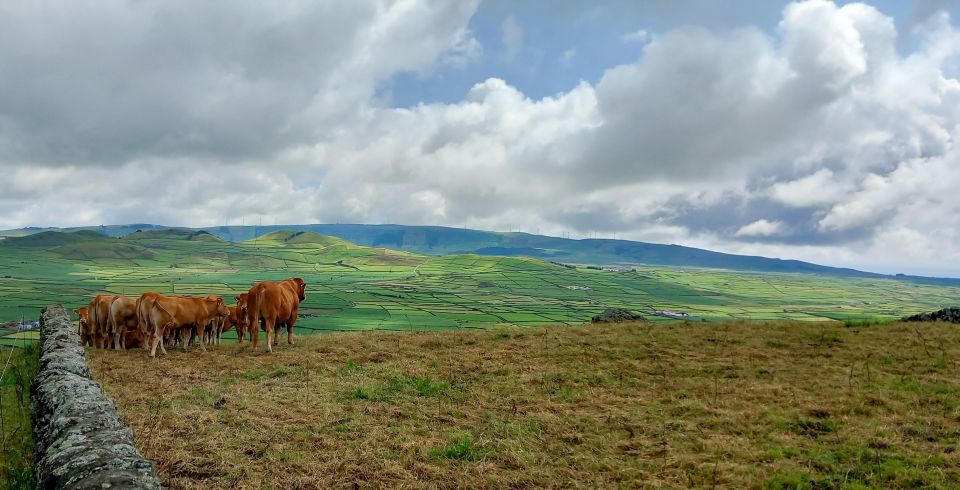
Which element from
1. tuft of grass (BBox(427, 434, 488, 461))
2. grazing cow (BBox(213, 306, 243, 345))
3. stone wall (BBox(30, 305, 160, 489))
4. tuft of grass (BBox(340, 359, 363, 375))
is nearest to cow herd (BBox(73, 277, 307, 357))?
grazing cow (BBox(213, 306, 243, 345))

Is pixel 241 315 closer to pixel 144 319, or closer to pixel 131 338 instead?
pixel 131 338

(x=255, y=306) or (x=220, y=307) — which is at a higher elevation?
(x=255, y=306)

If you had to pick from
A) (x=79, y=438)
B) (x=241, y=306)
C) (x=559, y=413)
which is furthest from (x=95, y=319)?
(x=559, y=413)

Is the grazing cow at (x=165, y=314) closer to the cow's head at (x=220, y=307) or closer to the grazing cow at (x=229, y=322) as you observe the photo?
the cow's head at (x=220, y=307)

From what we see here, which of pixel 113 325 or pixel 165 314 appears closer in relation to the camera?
pixel 165 314

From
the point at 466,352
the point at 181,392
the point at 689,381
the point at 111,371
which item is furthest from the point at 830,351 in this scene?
the point at 111,371

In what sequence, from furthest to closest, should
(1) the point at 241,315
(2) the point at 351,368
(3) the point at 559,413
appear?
(1) the point at 241,315 → (2) the point at 351,368 → (3) the point at 559,413

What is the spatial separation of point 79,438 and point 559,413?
8.27m

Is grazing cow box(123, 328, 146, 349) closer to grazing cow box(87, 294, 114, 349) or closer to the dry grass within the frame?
grazing cow box(87, 294, 114, 349)

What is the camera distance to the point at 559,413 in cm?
1026

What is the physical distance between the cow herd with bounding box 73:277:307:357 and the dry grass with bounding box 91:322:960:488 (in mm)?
1294

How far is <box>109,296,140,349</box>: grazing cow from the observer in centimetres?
1695

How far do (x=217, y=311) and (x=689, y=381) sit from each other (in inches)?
684

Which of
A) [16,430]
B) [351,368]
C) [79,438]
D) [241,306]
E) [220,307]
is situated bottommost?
[351,368]
